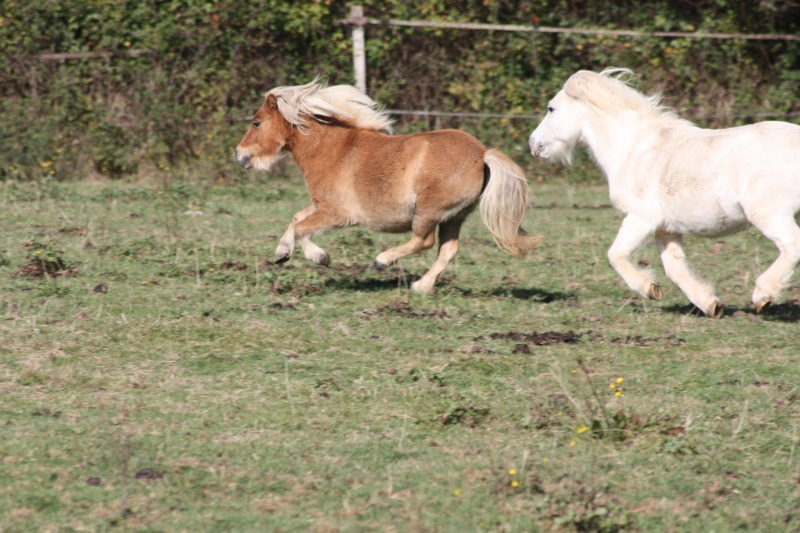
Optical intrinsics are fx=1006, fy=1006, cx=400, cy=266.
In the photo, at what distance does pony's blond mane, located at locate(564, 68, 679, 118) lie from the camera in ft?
23.8

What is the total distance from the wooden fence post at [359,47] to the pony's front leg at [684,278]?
8.24 metres

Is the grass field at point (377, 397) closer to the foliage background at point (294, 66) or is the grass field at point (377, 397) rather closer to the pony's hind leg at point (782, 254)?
the pony's hind leg at point (782, 254)

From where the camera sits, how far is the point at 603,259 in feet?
30.5

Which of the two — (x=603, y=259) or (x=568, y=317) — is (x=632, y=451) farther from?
(x=603, y=259)

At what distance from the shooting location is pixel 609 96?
7297 mm

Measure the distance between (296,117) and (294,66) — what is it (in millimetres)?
7401

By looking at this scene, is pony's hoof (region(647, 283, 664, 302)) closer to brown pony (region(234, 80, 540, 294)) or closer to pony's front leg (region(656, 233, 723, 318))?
pony's front leg (region(656, 233, 723, 318))

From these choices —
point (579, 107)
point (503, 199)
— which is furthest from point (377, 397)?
point (579, 107)

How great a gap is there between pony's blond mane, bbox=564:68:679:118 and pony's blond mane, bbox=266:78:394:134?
1.61m

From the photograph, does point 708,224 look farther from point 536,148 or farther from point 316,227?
point 316,227

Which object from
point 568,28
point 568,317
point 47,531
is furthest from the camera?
point 568,28

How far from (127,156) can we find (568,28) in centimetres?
694

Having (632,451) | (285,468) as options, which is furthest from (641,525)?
(285,468)

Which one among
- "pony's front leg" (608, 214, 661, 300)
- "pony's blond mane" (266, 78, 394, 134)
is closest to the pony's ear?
"pony's front leg" (608, 214, 661, 300)
